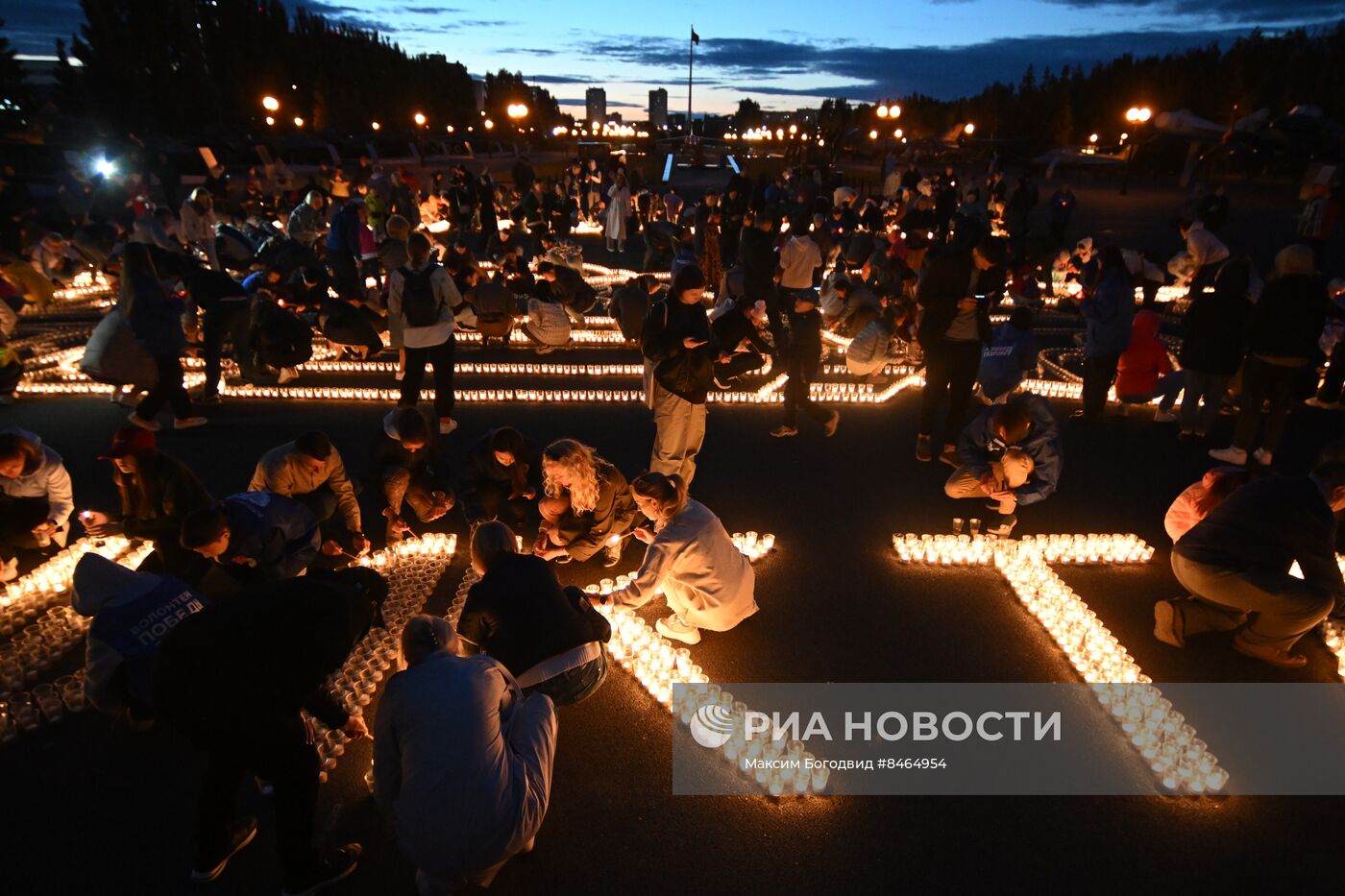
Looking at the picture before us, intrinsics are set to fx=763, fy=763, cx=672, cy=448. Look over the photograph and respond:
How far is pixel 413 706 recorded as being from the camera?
2.58 metres

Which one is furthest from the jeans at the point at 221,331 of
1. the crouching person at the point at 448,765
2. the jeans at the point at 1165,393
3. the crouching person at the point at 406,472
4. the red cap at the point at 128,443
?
the jeans at the point at 1165,393

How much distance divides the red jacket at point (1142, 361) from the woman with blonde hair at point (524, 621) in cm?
677

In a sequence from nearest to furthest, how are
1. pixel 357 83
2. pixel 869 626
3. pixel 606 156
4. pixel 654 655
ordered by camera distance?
pixel 654 655, pixel 869 626, pixel 606 156, pixel 357 83

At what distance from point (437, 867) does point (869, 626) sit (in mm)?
2802

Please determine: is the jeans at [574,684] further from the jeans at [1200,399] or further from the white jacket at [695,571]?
the jeans at [1200,399]

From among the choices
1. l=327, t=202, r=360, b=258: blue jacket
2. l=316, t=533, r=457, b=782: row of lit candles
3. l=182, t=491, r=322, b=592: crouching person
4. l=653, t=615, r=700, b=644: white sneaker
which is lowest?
l=316, t=533, r=457, b=782: row of lit candles

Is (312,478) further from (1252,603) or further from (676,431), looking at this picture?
(1252,603)

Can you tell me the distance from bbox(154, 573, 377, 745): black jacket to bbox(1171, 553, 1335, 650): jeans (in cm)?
434

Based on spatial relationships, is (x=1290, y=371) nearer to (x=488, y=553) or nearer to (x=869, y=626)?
(x=869, y=626)

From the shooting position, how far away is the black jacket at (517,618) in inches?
133

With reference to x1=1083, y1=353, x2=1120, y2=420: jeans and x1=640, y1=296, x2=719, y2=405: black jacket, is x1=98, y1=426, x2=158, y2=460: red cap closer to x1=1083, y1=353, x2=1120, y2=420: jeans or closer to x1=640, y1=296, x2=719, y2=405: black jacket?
x1=640, y1=296, x2=719, y2=405: black jacket

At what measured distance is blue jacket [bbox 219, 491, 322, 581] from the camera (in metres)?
4.26

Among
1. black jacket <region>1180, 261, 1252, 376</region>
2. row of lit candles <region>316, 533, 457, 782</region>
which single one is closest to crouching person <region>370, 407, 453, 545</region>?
row of lit candles <region>316, 533, 457, 782</region>

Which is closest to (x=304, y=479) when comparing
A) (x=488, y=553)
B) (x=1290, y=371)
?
(x=488, y=553)
